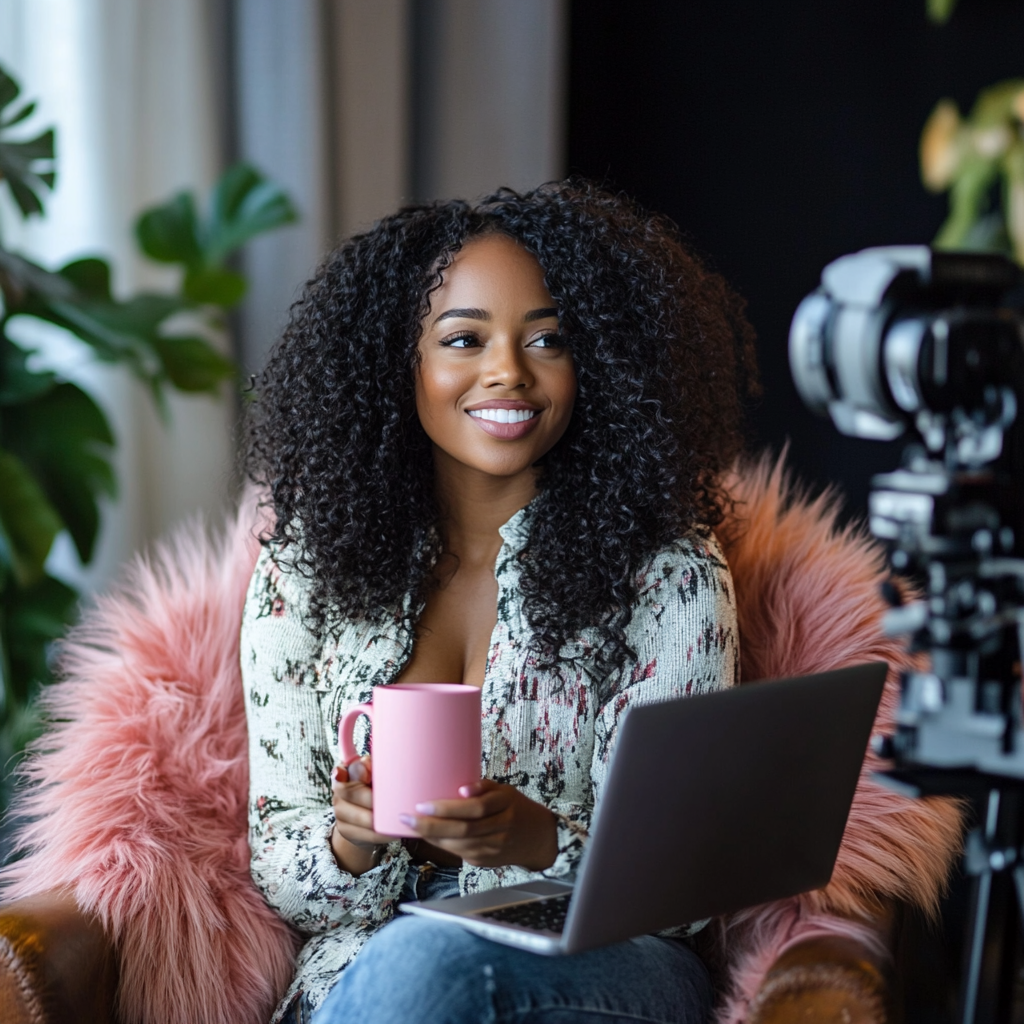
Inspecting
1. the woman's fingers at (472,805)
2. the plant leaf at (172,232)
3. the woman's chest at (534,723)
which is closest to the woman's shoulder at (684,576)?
the woman's chest at (534,723)

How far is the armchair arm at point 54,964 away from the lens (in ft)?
3.34

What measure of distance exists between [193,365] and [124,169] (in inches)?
19.4

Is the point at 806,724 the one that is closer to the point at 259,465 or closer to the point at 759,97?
the point at 259,465

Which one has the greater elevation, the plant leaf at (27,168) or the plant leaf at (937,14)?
the plant leaf at (937,14)

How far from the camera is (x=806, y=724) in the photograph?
0.93 meters

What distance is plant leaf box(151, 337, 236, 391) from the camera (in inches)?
79.7

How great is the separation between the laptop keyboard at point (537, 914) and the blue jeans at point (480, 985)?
2cm

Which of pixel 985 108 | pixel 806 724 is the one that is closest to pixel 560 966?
pixel 806 724

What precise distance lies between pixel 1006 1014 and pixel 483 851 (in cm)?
42

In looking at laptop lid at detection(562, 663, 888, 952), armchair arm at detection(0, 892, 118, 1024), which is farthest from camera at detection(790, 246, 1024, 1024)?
armchair arm at detection(0, 892, 118, 1024)

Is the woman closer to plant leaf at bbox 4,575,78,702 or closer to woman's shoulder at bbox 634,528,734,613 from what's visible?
woman's shoulder at bbox 634,528,734,613

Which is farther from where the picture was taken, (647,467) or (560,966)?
(647,467)

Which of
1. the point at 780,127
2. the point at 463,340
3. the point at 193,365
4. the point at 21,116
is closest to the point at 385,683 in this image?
the point at 463,340

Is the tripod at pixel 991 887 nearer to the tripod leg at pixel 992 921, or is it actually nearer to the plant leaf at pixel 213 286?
the tripod leg at pixel 992 921
